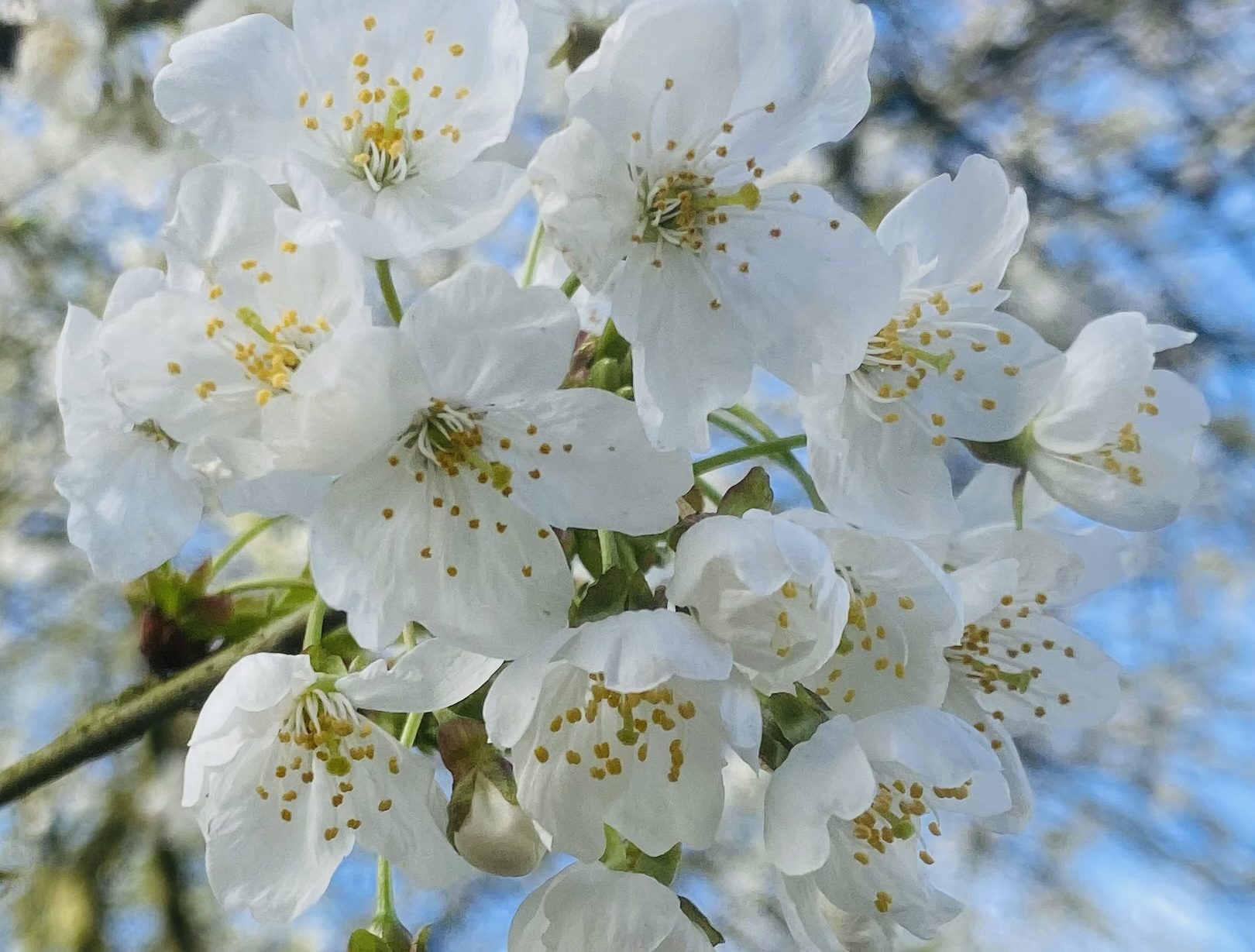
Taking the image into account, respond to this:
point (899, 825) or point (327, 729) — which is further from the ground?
point (327, 729)

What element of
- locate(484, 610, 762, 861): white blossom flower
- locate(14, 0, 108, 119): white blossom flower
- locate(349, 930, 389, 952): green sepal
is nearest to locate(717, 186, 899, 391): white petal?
locate(484, 610, 762, 861): white blossom flower

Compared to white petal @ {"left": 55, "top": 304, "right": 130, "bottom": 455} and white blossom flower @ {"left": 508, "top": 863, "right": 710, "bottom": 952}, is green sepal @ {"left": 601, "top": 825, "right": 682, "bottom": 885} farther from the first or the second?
white petal @ {"left": 55, "top": 304, "right": 130, "bottom": 455}

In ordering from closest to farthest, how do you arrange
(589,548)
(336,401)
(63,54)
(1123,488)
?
(336,401) → (589,548) → (1123,488) → (63,54)

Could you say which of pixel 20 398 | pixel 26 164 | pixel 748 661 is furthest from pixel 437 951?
pixel 748 661

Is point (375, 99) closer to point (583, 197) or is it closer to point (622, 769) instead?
point (583, 197)

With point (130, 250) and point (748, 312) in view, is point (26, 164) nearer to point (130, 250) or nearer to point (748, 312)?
point (130, 250)

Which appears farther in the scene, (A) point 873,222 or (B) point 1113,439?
(A) point 873,222

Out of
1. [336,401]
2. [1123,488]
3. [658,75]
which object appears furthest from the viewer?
[1123,488]

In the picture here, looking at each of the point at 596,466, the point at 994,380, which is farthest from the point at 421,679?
the point at 994,380
